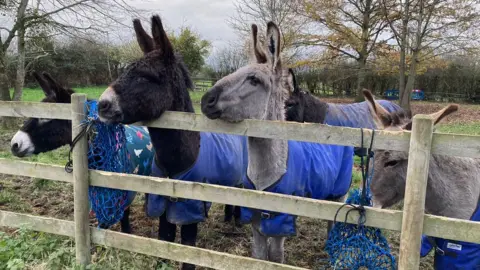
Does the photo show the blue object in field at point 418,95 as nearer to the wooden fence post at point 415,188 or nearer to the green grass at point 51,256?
the green grass at point 51,256

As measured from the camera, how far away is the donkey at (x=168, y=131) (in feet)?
10.1

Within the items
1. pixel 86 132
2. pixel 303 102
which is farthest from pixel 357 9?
pixel 86 132

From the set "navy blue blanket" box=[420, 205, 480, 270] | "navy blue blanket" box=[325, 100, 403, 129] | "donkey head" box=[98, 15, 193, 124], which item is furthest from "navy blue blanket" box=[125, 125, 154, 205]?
"navy blue blanket" box=[325, 100, 403, 129]

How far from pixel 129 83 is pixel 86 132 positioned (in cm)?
56

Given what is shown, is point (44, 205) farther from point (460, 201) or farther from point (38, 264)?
point (460, 201)

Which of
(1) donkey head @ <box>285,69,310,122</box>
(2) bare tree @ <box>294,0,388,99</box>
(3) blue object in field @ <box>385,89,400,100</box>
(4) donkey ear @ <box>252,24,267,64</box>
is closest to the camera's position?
(4) donkey ear @ <box>252,24,267,64</box>

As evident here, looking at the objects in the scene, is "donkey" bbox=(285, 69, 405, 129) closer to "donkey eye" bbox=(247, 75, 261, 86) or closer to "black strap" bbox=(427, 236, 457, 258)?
"donkey eye" bbox=(247, 75, 261, 86)

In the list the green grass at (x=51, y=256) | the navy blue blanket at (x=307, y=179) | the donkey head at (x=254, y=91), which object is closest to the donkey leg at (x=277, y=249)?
the navy blue blanket at (x=307, y=179)

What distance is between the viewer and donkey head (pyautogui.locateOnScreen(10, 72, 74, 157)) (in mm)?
4406

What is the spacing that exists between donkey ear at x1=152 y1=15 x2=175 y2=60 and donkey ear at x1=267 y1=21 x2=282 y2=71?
0.92 m

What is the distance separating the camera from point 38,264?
3.46 metres

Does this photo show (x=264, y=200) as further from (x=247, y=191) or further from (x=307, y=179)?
(x=307, y=179)

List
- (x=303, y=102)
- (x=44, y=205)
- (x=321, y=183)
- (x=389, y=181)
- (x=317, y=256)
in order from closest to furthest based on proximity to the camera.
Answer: (x=389, y=181), (x=321, y=183), (x=317, y=256), (x=44, y=205), (x=303, y=102)

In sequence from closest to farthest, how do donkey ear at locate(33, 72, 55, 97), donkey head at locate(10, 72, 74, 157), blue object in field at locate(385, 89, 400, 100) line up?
donkey head at locate(10, 72, 74, 157)
donkey ear at locate(33, 72, 55, 97)
blue object in field at locate(385, 89, 400, 100)
